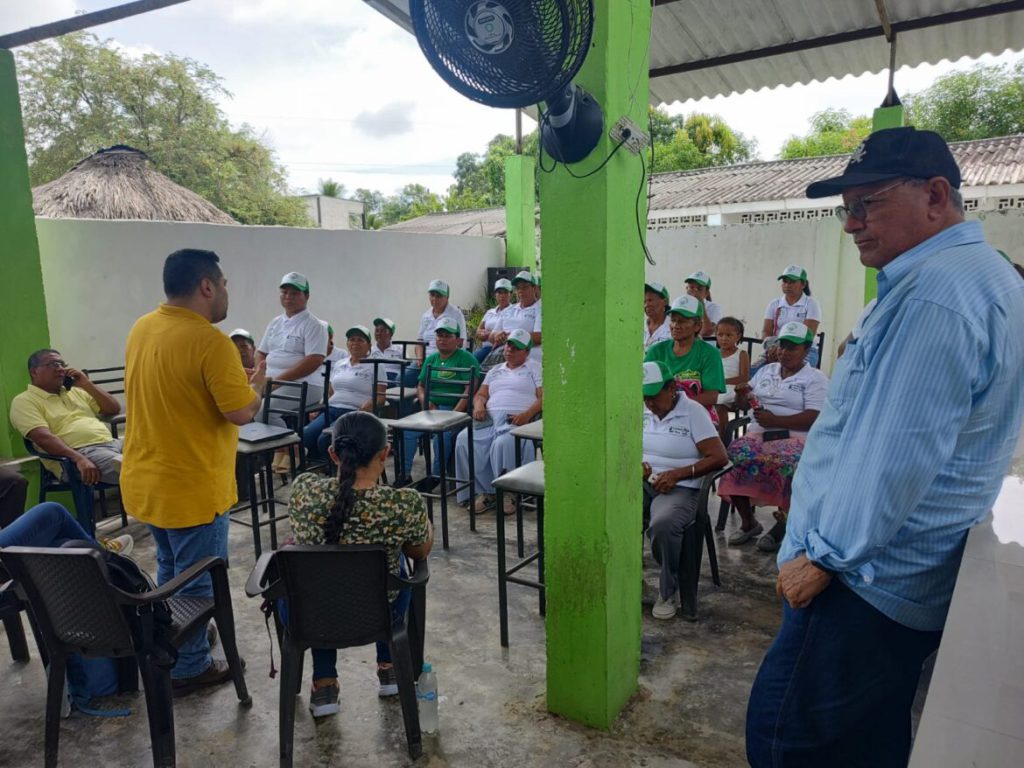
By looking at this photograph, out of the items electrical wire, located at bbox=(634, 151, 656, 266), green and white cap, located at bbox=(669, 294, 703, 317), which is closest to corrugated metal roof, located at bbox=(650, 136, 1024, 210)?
green and white cap, located at bbox=(669, 294, 703, 317)

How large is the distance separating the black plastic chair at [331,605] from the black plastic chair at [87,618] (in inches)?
15.2

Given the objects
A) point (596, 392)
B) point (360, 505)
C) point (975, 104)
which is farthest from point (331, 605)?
point (975, 104)

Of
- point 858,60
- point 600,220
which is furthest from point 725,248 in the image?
point 600,220

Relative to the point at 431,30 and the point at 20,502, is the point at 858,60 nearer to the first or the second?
the point at 431,30

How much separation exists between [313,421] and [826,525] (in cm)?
488

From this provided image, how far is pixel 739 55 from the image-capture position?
17.7 feet

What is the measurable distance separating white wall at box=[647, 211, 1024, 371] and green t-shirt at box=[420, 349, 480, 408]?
3.57m

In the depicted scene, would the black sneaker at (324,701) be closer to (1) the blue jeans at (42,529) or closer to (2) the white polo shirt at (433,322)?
(1) the blue jeans at (42,529)

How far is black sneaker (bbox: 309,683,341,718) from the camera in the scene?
2.68 metres

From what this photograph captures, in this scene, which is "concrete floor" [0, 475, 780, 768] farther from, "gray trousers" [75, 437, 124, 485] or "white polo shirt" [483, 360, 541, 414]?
"white polo shirt" [483, 360, 541, 414]

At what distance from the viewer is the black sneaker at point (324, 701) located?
2676mm

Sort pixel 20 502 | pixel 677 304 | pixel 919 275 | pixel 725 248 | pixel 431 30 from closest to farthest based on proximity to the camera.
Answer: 1. pixel 919 275
2. pixel 431 30
3. pixel 20 502
4. pixel 677 304
5. pixel 725 248

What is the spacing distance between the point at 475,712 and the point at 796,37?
17.2 feet

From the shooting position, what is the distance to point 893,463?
1333 millimetres
